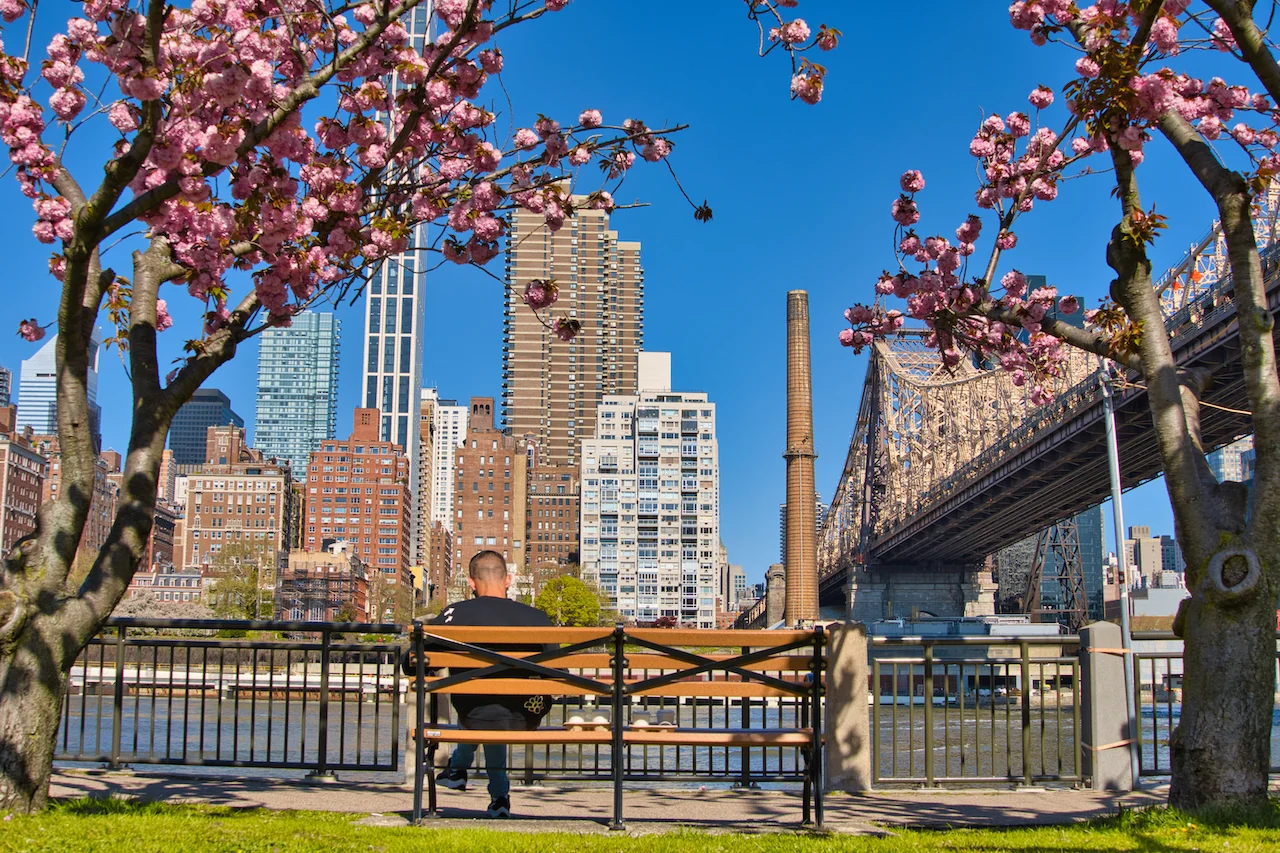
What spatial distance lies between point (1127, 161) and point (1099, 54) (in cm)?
90

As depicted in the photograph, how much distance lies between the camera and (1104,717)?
883 centimetres

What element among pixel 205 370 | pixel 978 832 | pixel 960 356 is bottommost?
pixel 978 832

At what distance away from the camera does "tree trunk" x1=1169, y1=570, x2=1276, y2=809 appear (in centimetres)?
662

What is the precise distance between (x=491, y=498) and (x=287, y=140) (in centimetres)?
16244

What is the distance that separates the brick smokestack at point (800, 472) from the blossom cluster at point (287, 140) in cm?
7668

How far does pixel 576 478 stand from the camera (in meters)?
185

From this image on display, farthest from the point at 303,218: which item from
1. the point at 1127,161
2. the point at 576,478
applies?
the point at 576,478

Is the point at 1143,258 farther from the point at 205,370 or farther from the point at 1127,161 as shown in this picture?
the point at 205,370

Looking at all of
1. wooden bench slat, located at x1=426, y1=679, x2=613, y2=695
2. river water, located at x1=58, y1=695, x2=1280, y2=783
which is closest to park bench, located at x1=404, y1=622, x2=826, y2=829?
wooden bench slat, located at x1=426, y1=679, x2=613, y2=695

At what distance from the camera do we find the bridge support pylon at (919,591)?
8456 centimetres

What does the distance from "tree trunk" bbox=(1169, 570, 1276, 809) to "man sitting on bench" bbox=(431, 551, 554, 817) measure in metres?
3.50

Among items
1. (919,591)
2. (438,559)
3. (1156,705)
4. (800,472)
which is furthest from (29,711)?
(438,559)

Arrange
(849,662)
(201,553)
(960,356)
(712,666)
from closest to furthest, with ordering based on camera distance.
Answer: (712,666)
(849,662)
(960,356)
(201,553)

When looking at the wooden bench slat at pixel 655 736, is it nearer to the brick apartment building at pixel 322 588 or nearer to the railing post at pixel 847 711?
the railing post at pixel 847 711
